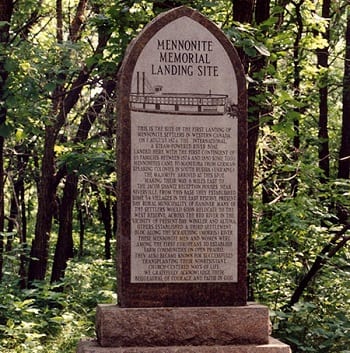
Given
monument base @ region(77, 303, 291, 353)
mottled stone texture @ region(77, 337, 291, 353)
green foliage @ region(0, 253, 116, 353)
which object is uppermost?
monument base @ region(77, 303, 291, 353)

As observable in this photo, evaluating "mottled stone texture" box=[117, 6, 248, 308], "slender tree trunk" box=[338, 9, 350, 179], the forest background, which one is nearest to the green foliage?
the forest background

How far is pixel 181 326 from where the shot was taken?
→ 569 cm

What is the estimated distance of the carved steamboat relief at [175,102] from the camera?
19.3ft

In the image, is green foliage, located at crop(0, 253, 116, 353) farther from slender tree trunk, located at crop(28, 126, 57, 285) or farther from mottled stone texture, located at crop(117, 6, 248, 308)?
mottled stone texture, located at crop(117, 6, 248, 308)

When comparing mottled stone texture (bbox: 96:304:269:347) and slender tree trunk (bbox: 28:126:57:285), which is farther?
slender tree trunk (bbox: 28:126:57:285)

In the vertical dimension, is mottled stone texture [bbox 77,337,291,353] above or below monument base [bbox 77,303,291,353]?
below

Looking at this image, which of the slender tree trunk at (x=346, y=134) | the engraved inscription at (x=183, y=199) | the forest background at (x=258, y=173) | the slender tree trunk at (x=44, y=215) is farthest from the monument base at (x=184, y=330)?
A: the slender tree trunk at (x=346, y=134)

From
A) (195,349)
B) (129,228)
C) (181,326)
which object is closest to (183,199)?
(129,228)

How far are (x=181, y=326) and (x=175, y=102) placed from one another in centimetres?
163

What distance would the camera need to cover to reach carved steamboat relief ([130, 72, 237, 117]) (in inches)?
231

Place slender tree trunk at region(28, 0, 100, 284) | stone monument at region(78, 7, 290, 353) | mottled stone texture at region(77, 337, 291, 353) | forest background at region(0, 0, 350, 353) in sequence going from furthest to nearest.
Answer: slender tree trunk at region(28, 0, 100, 284)
forest background at region(0, 0, 350, 353)
stone monument at region(78, 7, 290, 353)
mottled stone texture at region(77, 337, 291, 353)

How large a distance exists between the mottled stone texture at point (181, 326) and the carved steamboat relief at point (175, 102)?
56.7 inches

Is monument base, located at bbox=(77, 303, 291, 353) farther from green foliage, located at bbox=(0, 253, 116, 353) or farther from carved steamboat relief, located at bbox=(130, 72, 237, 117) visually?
green foliage, located at bbox=(0, 253, 116, 353)

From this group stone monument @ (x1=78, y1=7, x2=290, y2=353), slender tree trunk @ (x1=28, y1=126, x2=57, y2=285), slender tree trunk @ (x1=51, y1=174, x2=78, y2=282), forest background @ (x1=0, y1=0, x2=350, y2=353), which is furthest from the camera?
slender tree trunk @ (x1=51, y1=174, x2=78, y2=282)
